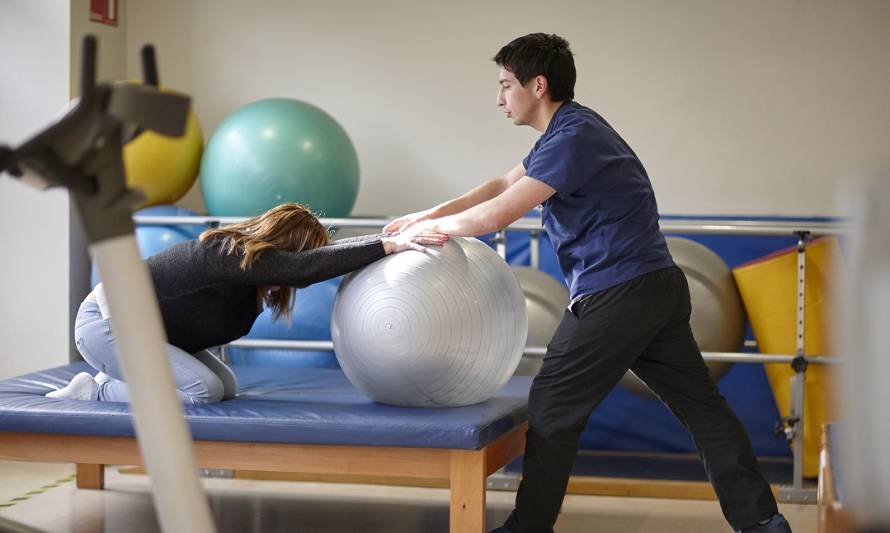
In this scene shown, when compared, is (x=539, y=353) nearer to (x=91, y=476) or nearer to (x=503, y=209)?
(x=503, y=209)

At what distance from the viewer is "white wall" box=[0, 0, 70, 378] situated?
17.3ft

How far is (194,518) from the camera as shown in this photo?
1082 mm

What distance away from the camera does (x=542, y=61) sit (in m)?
3.09

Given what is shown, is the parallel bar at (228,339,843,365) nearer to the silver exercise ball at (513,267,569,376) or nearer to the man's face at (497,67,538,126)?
the silver exercise ball at (513,267,569,376)

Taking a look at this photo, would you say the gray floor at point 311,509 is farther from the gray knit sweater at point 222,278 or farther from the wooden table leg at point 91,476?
the gray knit sweater at point 222,278

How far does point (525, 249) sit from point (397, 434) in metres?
2.26

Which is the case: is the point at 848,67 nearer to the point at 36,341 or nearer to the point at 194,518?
the point at 36,341

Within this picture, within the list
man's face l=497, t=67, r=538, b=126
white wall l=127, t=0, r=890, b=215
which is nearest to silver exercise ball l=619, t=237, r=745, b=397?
white wall l=127, t=0, r=890, b=215

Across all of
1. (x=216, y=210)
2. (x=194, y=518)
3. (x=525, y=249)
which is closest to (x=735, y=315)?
(x=525, y=249)

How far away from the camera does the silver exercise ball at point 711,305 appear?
438 cm

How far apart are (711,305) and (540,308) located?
68cm

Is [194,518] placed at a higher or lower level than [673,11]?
lower

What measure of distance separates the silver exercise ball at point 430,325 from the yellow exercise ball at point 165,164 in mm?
2108

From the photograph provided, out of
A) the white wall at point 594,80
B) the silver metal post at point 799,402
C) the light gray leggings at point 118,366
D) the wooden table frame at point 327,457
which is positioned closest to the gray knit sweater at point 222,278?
the light gray leggings at point 118,366
